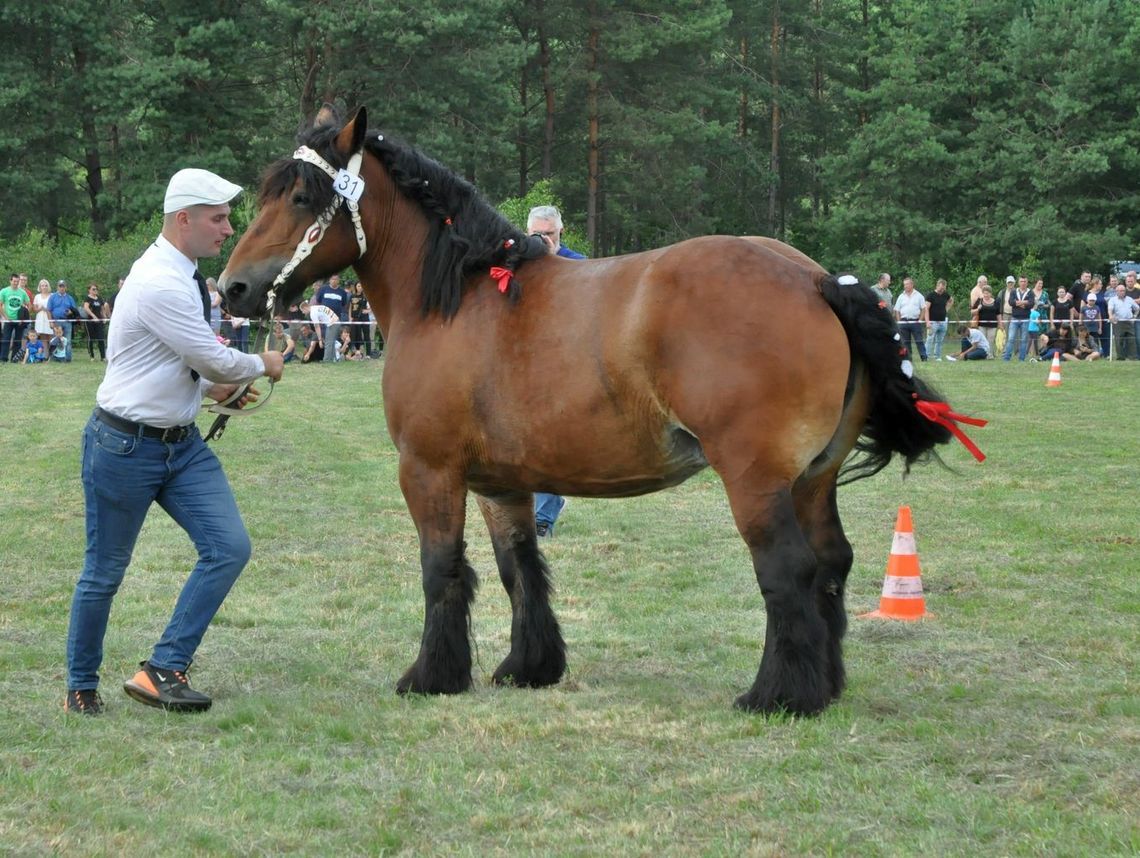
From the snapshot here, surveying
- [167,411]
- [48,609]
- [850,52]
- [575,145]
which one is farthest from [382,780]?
[850,52]

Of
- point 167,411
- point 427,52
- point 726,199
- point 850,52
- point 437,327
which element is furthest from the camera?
point 726,199

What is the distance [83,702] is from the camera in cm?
562

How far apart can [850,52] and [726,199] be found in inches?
305

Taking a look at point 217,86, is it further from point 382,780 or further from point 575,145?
point 382,780

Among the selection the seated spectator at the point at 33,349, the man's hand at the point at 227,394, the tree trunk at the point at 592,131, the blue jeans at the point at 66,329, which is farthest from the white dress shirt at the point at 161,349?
the tree trunk at the point at 592,131

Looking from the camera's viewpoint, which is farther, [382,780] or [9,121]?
[9,121]

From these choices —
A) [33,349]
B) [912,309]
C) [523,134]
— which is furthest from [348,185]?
[523,134]

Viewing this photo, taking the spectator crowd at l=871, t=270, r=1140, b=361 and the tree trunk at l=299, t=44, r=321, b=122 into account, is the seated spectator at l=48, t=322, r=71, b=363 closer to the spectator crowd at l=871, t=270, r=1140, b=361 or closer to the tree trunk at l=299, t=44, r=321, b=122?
the tree trunk at l=299, t=44, r=321, b=122

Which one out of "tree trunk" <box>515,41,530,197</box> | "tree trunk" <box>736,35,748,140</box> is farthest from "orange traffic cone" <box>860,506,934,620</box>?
"tree trunk" <box>736,35,748,140</box>

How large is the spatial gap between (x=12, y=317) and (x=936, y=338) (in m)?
19.5

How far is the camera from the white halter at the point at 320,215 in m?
6.01

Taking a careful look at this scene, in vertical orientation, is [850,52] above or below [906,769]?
above

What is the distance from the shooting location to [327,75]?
1597 inches

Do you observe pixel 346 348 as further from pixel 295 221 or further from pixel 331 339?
pixel 295 221
